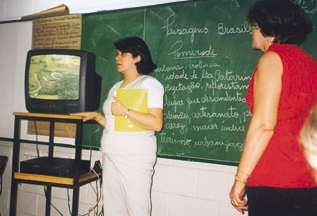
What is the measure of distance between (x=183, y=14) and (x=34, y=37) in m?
1.46

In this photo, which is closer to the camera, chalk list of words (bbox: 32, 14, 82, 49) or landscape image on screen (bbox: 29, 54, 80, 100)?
landscape image on screen (bbox: 29, 54, 80, 100)

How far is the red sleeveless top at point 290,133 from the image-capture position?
1.03m

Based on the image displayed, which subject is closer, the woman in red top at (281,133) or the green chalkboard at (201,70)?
the woman in red top at (281,133)

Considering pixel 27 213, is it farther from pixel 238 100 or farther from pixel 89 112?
pixel 238 100

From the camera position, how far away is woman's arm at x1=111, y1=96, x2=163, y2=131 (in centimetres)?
164

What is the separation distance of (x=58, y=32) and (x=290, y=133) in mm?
2124

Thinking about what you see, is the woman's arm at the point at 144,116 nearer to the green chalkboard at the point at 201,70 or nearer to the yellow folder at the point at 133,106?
the yellow folder at the point at 133,106

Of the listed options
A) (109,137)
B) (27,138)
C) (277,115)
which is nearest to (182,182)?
(109,137)

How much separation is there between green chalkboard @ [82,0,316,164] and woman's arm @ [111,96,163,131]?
1.11ft

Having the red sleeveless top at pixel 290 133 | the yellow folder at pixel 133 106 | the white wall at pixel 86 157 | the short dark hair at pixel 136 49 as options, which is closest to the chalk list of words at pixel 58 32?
the white wall at pixel 86 157

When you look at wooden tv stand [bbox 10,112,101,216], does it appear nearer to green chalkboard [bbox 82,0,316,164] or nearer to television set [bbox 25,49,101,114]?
television set [bbox 25,49,101,114]

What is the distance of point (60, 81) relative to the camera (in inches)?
72.9

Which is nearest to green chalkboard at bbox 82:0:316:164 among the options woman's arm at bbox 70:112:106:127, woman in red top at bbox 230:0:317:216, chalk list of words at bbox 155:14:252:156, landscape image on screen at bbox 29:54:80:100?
chalk list of words at bbox 155:14:252:156

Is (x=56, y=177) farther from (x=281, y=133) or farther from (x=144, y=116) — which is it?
(x=281, y=133)
